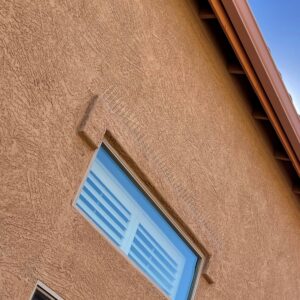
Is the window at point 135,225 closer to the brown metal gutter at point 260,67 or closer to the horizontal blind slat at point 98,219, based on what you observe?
the horizontal blind slat at point 98,219

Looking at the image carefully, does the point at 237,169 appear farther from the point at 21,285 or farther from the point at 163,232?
the point at 21,285

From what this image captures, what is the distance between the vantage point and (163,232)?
6020 millimetres

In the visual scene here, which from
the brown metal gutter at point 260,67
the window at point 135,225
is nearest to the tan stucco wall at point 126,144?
the window at point 135,225

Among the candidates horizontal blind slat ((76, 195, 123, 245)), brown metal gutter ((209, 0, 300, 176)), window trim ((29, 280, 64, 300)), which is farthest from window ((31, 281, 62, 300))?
brown metal gutter ((209, 0, 300, 176))

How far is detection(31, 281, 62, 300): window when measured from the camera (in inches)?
169

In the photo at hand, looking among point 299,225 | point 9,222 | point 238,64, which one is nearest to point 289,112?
point 238,64

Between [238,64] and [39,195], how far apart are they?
3.85 m

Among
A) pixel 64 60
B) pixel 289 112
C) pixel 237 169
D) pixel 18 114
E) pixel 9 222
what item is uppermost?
pixel 289 112

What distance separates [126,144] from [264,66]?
253 centimetres

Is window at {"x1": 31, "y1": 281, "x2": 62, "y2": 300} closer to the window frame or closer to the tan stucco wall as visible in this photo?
the tan stucco wall

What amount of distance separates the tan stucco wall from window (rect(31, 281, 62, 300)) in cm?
6

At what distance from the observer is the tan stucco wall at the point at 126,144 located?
14.0 ft

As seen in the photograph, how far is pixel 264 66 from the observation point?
6992 millimetres

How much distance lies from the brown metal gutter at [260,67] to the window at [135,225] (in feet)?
7.53
